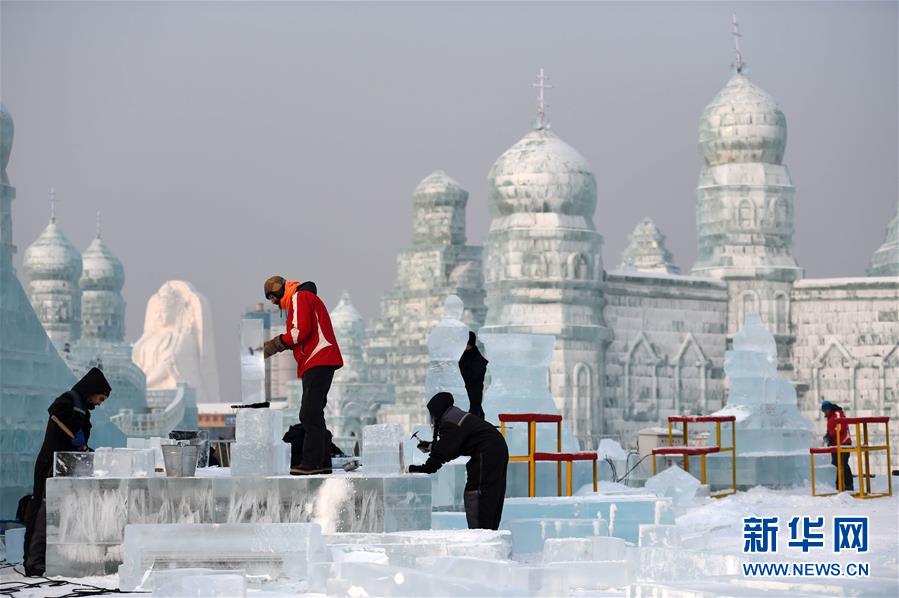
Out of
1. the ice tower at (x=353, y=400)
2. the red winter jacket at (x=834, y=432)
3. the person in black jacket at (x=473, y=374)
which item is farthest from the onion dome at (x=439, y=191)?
the person in black jacket at (x=473, y=374)

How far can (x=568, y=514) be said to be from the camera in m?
14.7

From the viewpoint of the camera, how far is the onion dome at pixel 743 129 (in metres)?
41.2

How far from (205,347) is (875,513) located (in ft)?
246

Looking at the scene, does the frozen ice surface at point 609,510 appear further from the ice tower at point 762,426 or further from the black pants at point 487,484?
the ice tower at point 762,426

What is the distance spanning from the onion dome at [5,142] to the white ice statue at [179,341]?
221ft

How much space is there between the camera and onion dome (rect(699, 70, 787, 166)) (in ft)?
135

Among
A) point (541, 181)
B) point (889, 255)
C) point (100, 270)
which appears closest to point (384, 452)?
point (541, 181)

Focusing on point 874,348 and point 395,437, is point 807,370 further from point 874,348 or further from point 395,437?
point 395,437

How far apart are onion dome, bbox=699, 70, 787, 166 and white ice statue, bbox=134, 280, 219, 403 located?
51.1m

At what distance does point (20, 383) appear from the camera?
1817 centimetres

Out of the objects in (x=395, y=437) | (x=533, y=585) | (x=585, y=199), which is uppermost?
(x=585, y=199)

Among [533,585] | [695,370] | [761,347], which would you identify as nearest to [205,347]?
[695,370]

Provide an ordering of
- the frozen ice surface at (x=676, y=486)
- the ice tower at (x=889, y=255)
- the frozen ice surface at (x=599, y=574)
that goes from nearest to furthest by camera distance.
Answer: the frozen ice surface at (x=599, y=574) → the frozen ice surface at (x=676, y=486) → the ice tower at (x=889, y=255)

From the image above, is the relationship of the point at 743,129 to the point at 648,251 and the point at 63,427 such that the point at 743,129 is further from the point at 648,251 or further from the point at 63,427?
the point at 63,427
